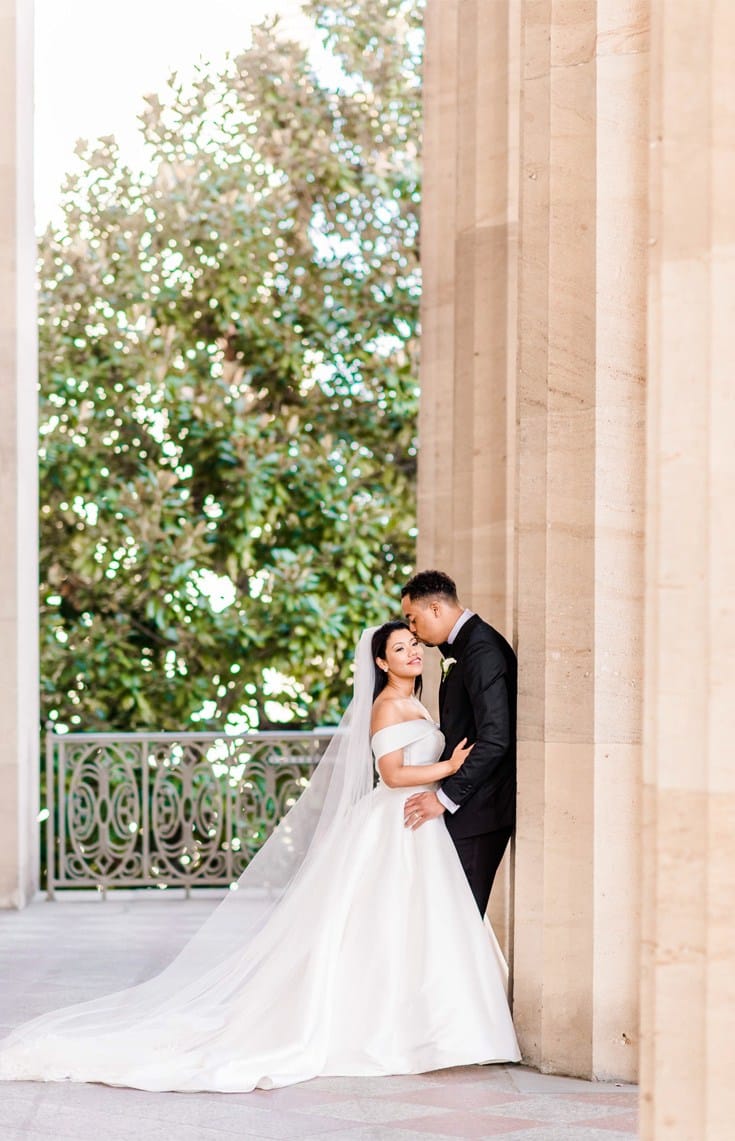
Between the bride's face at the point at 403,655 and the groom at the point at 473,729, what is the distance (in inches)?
1.9

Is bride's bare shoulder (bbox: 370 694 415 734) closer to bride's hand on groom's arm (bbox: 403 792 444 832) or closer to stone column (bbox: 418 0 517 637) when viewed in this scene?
bride's hand on groom's arm (bbox: 403 792 444 832)

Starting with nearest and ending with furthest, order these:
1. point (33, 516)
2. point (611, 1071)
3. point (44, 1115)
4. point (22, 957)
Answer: point (44, 1115), point (611, 1071), point (22, 957), point (33, 516)

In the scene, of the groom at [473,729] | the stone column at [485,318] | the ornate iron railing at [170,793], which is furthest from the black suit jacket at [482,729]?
the ornate iron railing at [170,793]

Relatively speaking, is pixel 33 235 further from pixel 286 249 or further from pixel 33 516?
pixel 286 249

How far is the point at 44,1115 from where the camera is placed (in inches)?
204

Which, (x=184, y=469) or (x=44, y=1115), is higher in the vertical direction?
(x=184, y=469)

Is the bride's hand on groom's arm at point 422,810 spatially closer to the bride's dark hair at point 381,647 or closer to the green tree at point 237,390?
the bride's dark hair at point 381,647

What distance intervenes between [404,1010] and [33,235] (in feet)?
22.1

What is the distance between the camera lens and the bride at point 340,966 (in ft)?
18.7

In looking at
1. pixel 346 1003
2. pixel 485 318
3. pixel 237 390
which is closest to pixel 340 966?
pixel 346 1003

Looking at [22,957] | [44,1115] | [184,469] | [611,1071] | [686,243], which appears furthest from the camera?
[184,469]

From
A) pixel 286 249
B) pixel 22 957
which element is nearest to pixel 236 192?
pixel 286 249

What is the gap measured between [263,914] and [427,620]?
52.8 inches

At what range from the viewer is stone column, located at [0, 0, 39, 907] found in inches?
400
